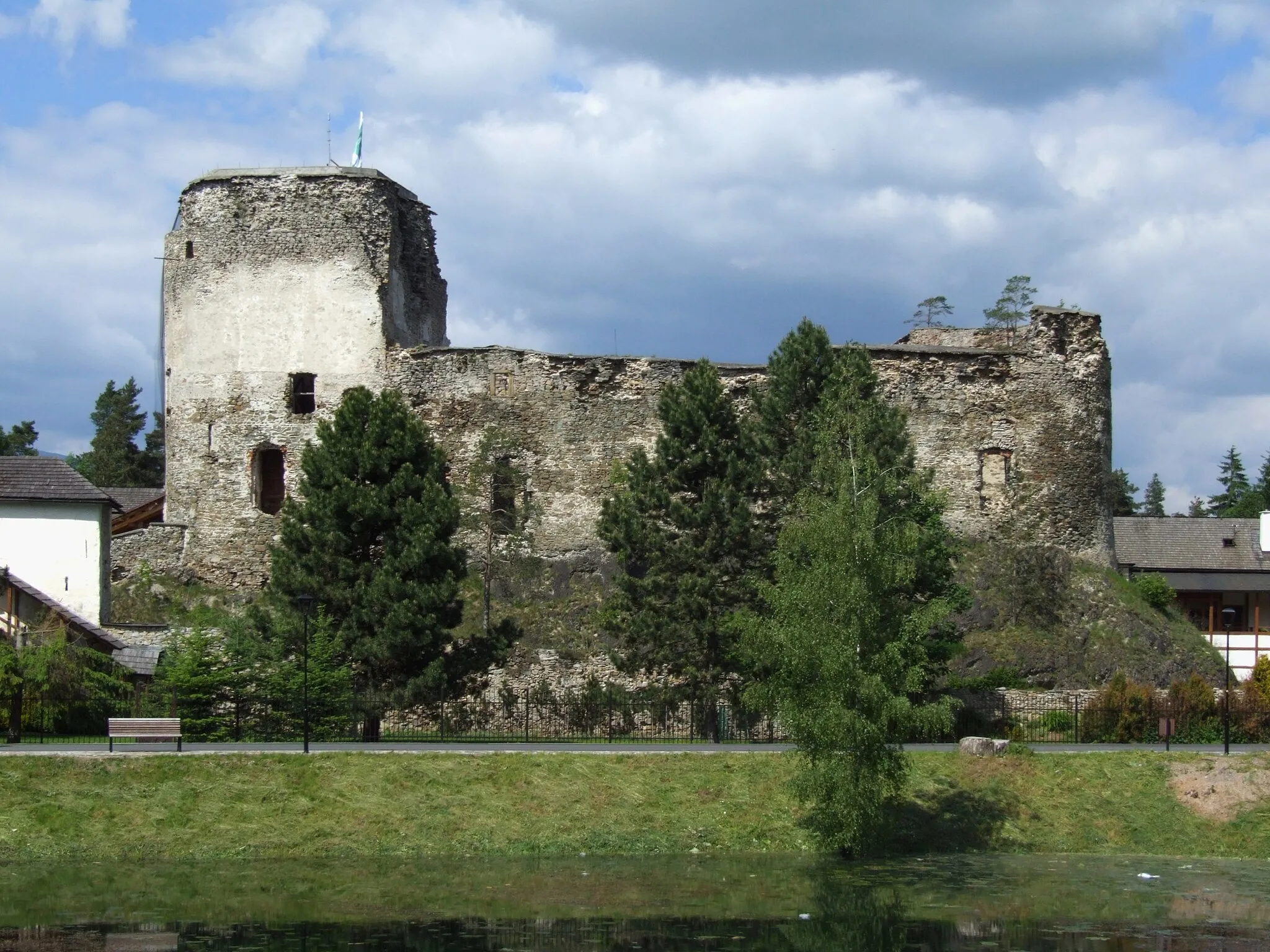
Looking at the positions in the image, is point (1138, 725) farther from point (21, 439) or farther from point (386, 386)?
point (21, 439)

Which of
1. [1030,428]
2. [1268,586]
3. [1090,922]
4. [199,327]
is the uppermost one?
[199,327]

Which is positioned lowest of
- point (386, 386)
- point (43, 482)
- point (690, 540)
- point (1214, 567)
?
point (1214, 567)

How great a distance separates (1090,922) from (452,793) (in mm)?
10968

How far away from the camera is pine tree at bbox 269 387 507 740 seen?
112 ft

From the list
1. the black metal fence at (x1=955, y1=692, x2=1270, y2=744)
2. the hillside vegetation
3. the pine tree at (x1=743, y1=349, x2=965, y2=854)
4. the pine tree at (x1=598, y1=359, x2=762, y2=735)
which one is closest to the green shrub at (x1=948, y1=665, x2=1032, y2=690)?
the hillside vegetation

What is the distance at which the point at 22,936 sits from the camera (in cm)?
2044

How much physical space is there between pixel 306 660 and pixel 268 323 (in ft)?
58.5

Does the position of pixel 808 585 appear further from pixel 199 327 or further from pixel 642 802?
pixel 199 327

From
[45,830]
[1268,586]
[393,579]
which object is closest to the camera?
[45,830]

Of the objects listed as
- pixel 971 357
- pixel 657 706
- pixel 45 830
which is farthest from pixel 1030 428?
pixel 45 830

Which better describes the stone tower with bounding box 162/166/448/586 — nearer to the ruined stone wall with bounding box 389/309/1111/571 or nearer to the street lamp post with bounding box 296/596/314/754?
the ruined stone wall with bounding box 389/309/1111/571

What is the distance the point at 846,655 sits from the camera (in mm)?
27516

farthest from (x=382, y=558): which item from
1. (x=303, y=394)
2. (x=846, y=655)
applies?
(x=303, y=394)

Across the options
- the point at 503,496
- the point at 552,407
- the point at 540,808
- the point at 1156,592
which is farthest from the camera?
the point at 552,407
